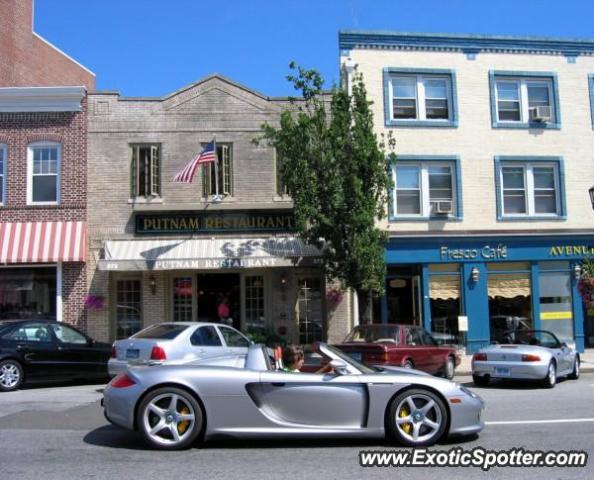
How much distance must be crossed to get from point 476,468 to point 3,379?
10435 mm

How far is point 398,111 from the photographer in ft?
68.9

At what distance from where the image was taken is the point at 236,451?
270 inches

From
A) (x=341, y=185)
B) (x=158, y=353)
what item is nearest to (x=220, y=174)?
(x=341, y=185)

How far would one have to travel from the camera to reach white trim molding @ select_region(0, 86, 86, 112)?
63.8 feet

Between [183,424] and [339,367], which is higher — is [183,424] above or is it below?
below

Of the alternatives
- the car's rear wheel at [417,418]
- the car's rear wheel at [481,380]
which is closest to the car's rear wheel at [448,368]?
the car's rear wheel at [481,380]

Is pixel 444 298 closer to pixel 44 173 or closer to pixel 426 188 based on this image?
pixel 426 188

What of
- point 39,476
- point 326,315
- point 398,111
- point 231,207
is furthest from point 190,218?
point 39,476

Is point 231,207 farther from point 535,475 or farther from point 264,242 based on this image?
point 535,475

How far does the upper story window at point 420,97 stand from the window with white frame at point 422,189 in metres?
1.39

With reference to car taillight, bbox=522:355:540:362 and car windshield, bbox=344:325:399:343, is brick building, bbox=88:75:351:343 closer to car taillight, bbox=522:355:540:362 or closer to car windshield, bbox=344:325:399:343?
car windshield, bbox=344:325:399:343

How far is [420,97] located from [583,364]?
9587 millimetres

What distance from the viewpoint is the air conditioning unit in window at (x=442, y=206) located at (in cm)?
2047
